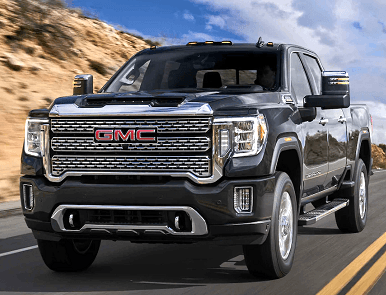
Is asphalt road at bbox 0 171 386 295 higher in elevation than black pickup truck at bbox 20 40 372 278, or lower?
lower

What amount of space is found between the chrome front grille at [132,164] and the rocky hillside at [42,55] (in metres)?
9.41

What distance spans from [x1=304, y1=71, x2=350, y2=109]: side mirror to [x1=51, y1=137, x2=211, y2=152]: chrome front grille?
1689mm

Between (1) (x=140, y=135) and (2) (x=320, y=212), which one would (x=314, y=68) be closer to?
(2) (x=320, y=212)

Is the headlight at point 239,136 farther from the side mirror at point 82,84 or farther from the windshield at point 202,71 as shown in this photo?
the side mirror at point 82,84

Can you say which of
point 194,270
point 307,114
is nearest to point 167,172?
point 194,270

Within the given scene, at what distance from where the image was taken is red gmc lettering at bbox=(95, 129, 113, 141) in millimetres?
5598

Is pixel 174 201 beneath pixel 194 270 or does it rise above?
above

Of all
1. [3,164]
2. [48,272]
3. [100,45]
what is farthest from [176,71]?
[100,45]

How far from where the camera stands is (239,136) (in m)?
5.47

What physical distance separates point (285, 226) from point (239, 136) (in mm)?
1168

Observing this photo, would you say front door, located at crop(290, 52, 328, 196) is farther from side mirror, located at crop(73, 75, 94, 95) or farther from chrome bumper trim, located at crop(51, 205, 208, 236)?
side mirror, located at crop(73, 75, 94, 95)

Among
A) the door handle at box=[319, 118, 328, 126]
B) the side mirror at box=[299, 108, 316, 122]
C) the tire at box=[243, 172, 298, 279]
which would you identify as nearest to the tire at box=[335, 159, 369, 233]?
the door handle at box=[319, 118, 328, 126]

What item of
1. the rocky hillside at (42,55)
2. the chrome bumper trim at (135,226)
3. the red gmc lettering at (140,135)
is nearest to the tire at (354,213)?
the chrome bumper trim at (135,226)

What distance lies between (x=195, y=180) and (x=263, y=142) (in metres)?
0.65
